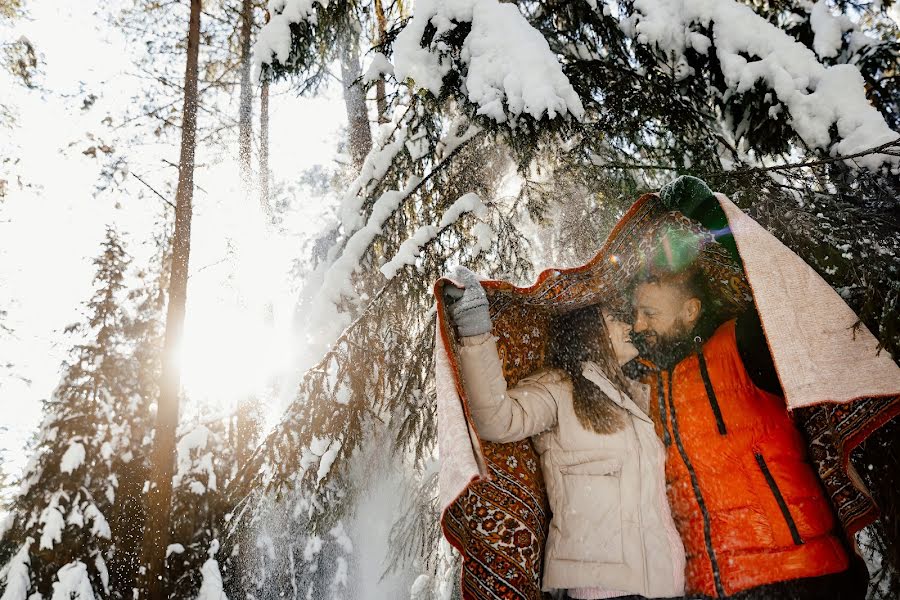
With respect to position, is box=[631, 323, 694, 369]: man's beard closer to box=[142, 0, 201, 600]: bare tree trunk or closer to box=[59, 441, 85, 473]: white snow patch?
box=[142, 0, 201, 600]: bare tree trunk

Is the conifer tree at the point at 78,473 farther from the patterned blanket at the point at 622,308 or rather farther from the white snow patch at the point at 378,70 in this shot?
the patterned blanket at the point at 622,308

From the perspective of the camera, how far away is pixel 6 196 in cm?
929

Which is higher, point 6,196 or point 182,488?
point 6,196

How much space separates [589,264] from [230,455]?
331 inches

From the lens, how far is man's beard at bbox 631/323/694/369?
7.49 ft

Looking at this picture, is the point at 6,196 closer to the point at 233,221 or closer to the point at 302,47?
the point at 233,221

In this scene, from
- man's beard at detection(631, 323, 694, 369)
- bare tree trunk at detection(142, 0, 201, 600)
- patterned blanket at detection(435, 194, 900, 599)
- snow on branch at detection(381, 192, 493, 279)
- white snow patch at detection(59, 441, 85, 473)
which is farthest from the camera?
white snow patch at detection(59, 441, 85, 473)

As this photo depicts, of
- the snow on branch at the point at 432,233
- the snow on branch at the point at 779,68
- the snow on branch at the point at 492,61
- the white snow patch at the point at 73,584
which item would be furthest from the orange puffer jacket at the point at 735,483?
the white snow patch at the point at 73,584

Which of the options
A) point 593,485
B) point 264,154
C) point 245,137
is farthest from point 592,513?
point 264,154

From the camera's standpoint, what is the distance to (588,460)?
2023mm

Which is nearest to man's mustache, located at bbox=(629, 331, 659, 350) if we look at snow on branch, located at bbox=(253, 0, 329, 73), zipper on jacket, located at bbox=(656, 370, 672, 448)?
zipper on jacket, located at bbox=(656, 370, 672, 448)

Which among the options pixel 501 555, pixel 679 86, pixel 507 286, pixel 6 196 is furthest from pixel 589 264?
pixel 6 196

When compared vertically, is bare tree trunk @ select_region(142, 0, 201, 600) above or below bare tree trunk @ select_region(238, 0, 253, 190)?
below

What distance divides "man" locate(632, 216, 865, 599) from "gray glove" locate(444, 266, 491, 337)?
34.2 inches
